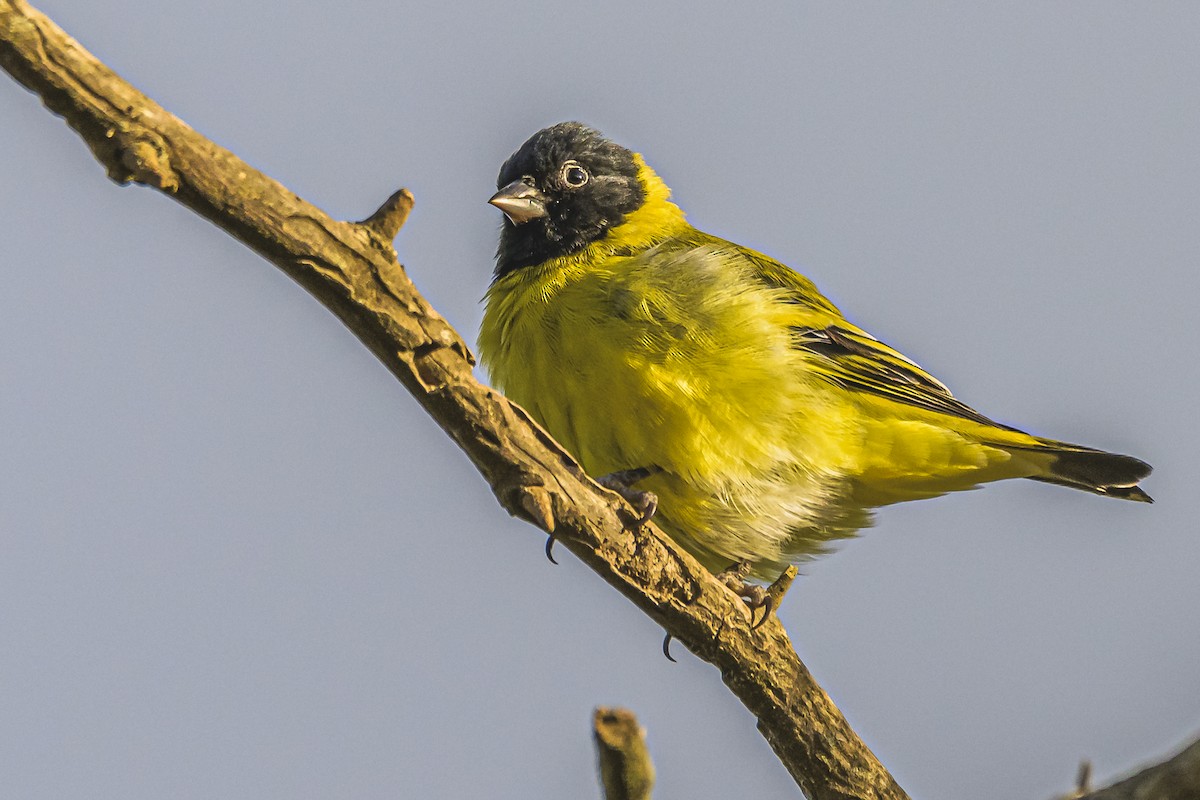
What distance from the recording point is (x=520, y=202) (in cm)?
596

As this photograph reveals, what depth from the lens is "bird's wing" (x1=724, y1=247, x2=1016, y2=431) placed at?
5312mm

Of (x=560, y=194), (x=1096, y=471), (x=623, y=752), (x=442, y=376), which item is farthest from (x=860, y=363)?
(x=623, y=752)

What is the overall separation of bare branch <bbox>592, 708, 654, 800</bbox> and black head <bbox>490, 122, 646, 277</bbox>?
10.7 ft

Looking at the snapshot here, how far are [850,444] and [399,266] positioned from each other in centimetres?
256

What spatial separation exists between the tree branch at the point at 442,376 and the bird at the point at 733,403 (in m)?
0.77

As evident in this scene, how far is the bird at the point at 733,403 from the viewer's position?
4836mm

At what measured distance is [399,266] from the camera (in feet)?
10.3

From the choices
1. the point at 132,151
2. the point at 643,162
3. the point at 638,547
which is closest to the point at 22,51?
the point at 132,151

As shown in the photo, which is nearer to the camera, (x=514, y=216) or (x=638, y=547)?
(x=638, y=547)

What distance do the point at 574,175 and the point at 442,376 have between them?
308 cm

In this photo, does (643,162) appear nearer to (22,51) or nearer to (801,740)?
(801,740)

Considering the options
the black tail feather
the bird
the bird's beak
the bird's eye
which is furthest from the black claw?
the bird's eye

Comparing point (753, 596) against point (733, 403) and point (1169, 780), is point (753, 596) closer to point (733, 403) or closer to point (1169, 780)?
point (733, 403)

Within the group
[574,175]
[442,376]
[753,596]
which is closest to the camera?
[442,376]
